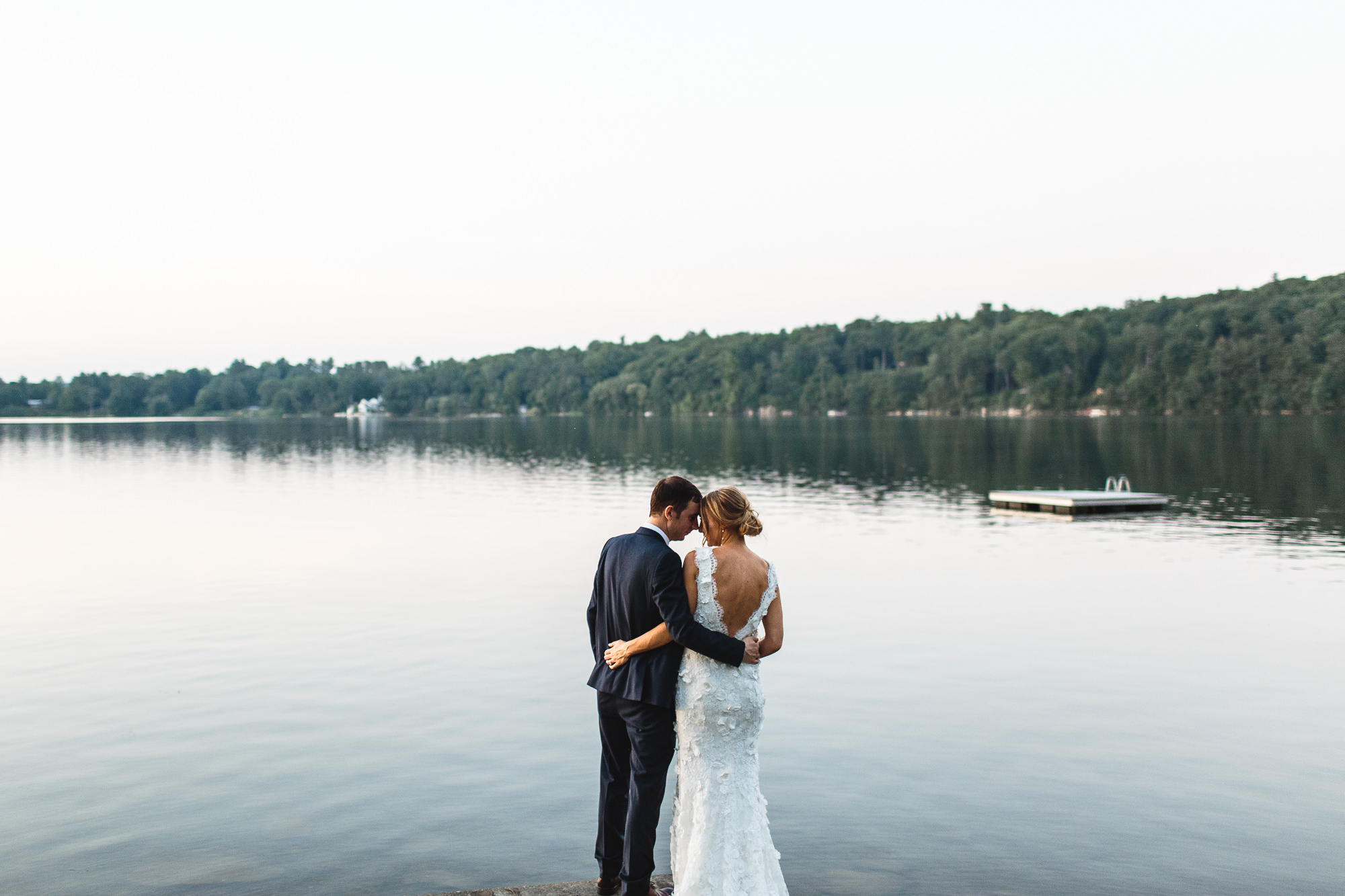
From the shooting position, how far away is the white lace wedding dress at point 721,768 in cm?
567

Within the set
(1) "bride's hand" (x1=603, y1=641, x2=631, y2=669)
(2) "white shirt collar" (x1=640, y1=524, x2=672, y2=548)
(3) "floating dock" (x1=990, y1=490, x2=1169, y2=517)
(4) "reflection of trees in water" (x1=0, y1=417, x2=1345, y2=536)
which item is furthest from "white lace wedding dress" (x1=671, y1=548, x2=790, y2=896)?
(3) "floating dock" (x1=990, y1=490, x2=1169, y2=517)

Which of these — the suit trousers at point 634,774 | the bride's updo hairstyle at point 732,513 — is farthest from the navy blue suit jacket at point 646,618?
the bride's updo hairstyle at point 732,513

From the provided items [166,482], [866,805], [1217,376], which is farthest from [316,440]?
[1217,376]

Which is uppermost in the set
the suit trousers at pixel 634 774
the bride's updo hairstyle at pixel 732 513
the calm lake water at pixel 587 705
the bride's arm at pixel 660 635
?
the bride's updo hairstyle at pixel 732 513

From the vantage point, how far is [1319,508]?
35.8 metres

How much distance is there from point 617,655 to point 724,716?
65 cm

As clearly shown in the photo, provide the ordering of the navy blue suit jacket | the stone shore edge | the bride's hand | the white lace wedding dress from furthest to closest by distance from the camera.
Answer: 1. the stone shore edge
2. the bride's hand
3. the white lace wedding dress
4. the navy blue suit jacket

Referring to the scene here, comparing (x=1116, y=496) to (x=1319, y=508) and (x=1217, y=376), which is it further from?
(x=1217, y=376)

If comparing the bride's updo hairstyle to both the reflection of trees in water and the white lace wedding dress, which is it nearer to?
the white lace wedding dress

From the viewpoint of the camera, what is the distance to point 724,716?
5719 millimetres

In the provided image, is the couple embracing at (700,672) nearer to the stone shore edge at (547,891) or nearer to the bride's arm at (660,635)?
the bride's arm at (660,635)

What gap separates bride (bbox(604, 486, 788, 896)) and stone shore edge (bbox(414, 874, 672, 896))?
32.3 inches

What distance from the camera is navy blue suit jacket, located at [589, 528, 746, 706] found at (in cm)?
556

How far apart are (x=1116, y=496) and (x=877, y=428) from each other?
315ft
